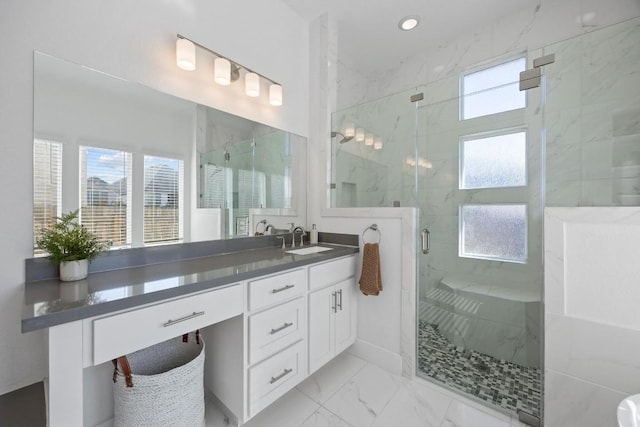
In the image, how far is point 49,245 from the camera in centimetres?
111

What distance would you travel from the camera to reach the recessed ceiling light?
2.41m

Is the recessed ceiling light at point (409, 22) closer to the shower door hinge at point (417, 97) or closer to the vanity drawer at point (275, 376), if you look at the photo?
the shower door hinge at point (417, 97)

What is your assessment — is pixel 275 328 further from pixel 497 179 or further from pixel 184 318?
pixel 497 179

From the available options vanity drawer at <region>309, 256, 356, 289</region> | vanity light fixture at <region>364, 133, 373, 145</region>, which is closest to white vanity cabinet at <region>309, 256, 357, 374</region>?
vanity drawer at <region>309, 256, 356, 289</region>

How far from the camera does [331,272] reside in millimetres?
1842

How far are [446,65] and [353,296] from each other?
2.56 meters

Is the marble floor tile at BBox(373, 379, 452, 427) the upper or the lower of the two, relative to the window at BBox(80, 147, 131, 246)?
lower

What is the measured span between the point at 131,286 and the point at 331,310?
124cm

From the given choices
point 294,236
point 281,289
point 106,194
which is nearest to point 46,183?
point 106,194

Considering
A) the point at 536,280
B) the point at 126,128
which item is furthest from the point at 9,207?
the point at 536,280

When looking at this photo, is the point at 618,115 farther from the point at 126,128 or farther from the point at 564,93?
the point at 126,128

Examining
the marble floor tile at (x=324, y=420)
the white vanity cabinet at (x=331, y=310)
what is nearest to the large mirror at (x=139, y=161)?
the white vanity cabinet at (x=331, y=310)

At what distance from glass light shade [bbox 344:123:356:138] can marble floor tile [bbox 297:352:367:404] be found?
190cm

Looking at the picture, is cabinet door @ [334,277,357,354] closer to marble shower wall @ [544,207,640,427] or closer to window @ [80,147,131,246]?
marble shower wall @ [544,207,640,427]
